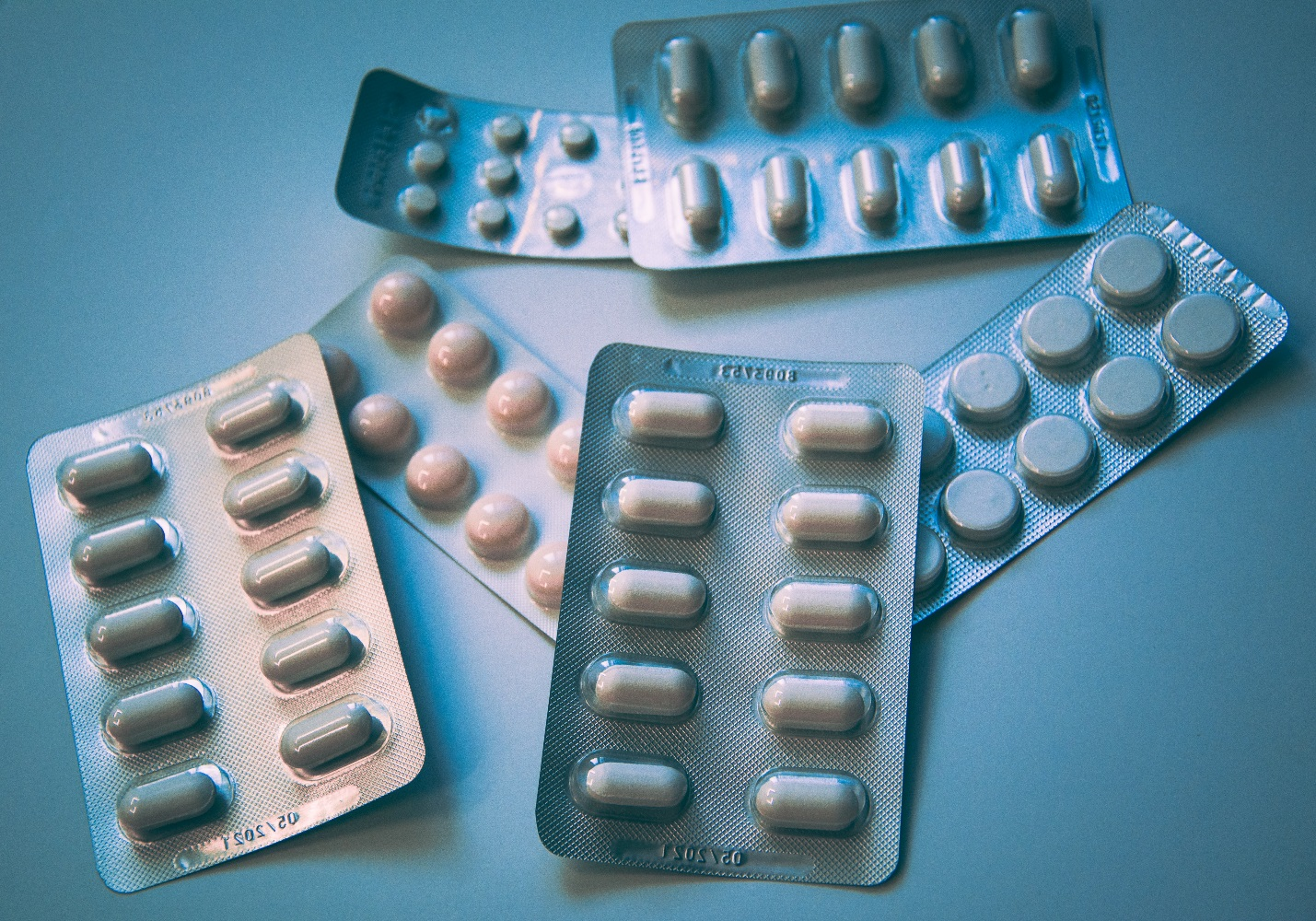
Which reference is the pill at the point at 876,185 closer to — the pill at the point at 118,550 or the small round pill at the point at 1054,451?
the small round pill at the point at 1054,451

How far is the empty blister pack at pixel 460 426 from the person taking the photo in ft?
3.35

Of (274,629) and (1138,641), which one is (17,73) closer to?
(274,629)

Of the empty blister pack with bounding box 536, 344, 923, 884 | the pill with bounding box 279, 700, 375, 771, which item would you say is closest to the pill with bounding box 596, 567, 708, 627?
the empty blister pack with bounding box 536, 344, 923, 884

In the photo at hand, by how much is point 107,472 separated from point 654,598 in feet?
1.66

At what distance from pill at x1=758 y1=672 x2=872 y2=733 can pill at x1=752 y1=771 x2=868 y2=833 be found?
0.04 m

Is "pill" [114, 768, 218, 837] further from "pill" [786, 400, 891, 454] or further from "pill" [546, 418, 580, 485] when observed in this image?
"pill" [786, 400, 891, 454]

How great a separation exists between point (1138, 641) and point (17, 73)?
1406 mm

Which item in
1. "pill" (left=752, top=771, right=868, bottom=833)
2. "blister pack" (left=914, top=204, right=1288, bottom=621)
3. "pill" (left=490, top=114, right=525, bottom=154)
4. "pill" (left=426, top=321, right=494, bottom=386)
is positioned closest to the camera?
"pill" (left=752, top=771, right=868, bottom=833)

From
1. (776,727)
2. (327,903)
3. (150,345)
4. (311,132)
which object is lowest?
(327,903)

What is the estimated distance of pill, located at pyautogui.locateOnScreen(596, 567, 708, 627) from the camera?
92cm

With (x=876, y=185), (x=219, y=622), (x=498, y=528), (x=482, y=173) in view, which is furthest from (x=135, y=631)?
(x=876, y=185)

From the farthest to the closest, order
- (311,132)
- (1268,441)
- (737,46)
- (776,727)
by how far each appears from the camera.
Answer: (311,132), (737,46), (1268,441), (776,727)

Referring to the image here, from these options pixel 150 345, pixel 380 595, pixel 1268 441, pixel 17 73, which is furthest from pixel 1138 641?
pixel 17 73

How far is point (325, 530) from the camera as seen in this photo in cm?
100
